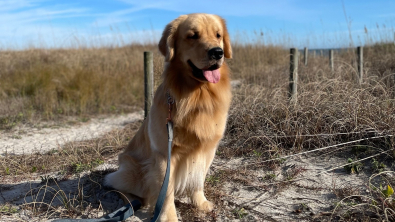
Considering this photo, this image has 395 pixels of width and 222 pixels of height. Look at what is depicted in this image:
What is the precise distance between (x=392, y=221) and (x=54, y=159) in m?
3.77

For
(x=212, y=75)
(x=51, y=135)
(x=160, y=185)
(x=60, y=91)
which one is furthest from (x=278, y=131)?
(x=60, y=91)

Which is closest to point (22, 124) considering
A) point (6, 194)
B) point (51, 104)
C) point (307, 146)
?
point (51, 104)

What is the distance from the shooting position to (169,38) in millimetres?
2498

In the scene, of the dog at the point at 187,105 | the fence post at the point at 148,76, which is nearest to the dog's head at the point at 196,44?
the dog at the point at 187,105

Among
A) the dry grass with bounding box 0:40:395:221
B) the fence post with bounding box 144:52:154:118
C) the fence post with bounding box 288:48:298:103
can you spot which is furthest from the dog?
the fence post with bounding box 288:48:298:103

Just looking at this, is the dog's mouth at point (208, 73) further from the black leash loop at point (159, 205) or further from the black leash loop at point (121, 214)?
the black leash loop at point (121, 214)

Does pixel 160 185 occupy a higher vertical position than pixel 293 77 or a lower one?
lower

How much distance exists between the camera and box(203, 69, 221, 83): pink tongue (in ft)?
7.70

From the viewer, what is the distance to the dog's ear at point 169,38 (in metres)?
2.48

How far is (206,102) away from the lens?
2.48 meters

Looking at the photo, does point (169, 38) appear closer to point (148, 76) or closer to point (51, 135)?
point (148, 76)

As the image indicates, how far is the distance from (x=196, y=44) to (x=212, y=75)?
0.91ft

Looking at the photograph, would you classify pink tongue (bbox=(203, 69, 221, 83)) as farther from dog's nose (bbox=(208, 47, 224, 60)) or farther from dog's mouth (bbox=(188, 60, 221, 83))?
dog's nose (bbox=(208, 47, 224, 60))

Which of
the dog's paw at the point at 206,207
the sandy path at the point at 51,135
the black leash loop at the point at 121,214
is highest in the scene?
the sandy path at the point at 51,135
